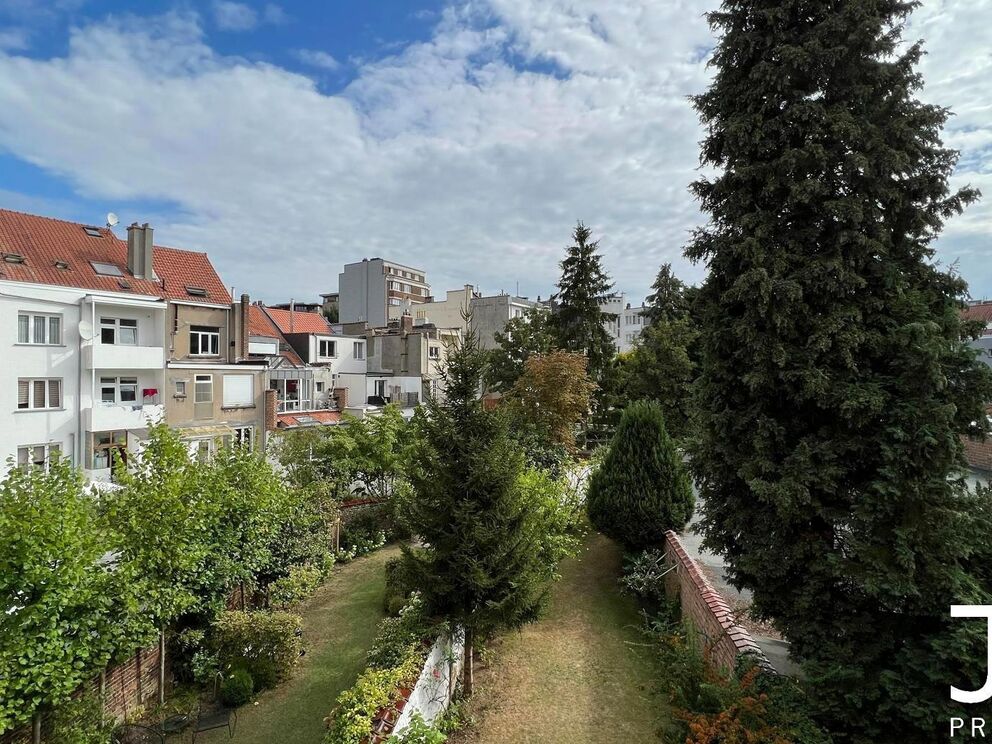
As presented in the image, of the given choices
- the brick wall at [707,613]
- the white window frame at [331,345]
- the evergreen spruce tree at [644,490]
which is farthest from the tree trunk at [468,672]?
the white window frame at [331,345]

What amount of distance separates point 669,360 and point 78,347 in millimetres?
26692

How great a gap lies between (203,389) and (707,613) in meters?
25.1

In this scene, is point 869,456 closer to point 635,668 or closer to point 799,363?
point 799,363

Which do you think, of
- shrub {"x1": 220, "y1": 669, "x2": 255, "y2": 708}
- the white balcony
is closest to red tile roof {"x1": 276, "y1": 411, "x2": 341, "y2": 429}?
the white balcony

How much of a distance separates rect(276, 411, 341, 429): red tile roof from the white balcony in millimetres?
6940

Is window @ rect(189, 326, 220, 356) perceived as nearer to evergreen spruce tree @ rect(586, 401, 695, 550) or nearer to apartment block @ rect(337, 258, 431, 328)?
evergreen spruce tree @ rect(586, 401, 695, 550)

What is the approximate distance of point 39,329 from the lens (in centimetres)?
2131

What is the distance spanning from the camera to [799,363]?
7672mm

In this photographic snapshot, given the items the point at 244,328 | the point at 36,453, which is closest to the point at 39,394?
the point at 36,453

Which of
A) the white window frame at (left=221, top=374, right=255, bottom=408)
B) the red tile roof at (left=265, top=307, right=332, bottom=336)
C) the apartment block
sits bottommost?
the white window frame at (left=221, top=374, right=255, bottom=408)

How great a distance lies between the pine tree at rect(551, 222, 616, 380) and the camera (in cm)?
3269

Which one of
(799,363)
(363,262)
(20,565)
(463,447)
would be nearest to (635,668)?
(463,447)

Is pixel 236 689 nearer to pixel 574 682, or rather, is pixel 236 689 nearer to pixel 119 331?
pixel 574 682

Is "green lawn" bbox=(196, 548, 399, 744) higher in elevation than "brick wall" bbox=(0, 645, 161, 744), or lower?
lower
